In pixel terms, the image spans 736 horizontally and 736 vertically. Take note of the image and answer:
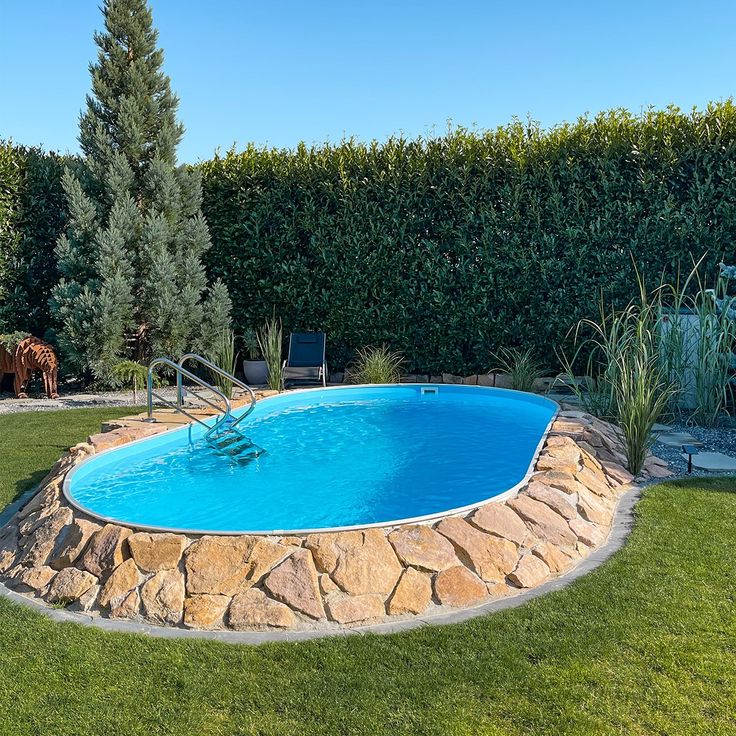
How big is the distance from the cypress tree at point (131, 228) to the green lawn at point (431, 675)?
23.2 ft

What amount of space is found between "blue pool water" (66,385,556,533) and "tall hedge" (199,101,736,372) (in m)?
1.81

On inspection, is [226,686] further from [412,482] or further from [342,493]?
[412,482]

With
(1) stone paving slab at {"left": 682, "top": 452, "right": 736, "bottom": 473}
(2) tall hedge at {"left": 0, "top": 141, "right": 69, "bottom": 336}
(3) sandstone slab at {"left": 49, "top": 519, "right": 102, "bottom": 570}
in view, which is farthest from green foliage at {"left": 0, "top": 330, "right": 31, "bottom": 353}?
(1) stone paving slab at {"left": 682, "top": 452, "right": 736, "bottom": 473}

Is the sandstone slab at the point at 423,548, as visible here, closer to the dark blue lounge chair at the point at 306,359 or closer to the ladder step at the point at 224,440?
the ladder step at the point at 224,440

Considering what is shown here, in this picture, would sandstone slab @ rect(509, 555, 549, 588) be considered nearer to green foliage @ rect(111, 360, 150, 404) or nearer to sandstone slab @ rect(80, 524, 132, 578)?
sandstone slab @ rect(80, 524, 132, 578)

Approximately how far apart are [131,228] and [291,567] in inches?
320

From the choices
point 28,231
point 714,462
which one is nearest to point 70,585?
point 714,462

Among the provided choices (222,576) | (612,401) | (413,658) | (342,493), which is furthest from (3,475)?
(612,401)

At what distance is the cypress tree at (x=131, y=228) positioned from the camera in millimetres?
9969

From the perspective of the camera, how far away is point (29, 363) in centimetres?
962

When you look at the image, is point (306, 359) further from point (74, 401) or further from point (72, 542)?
point (72, 542)

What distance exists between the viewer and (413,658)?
2.91m

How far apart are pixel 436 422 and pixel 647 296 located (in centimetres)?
333

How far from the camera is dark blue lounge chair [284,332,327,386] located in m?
9.82
